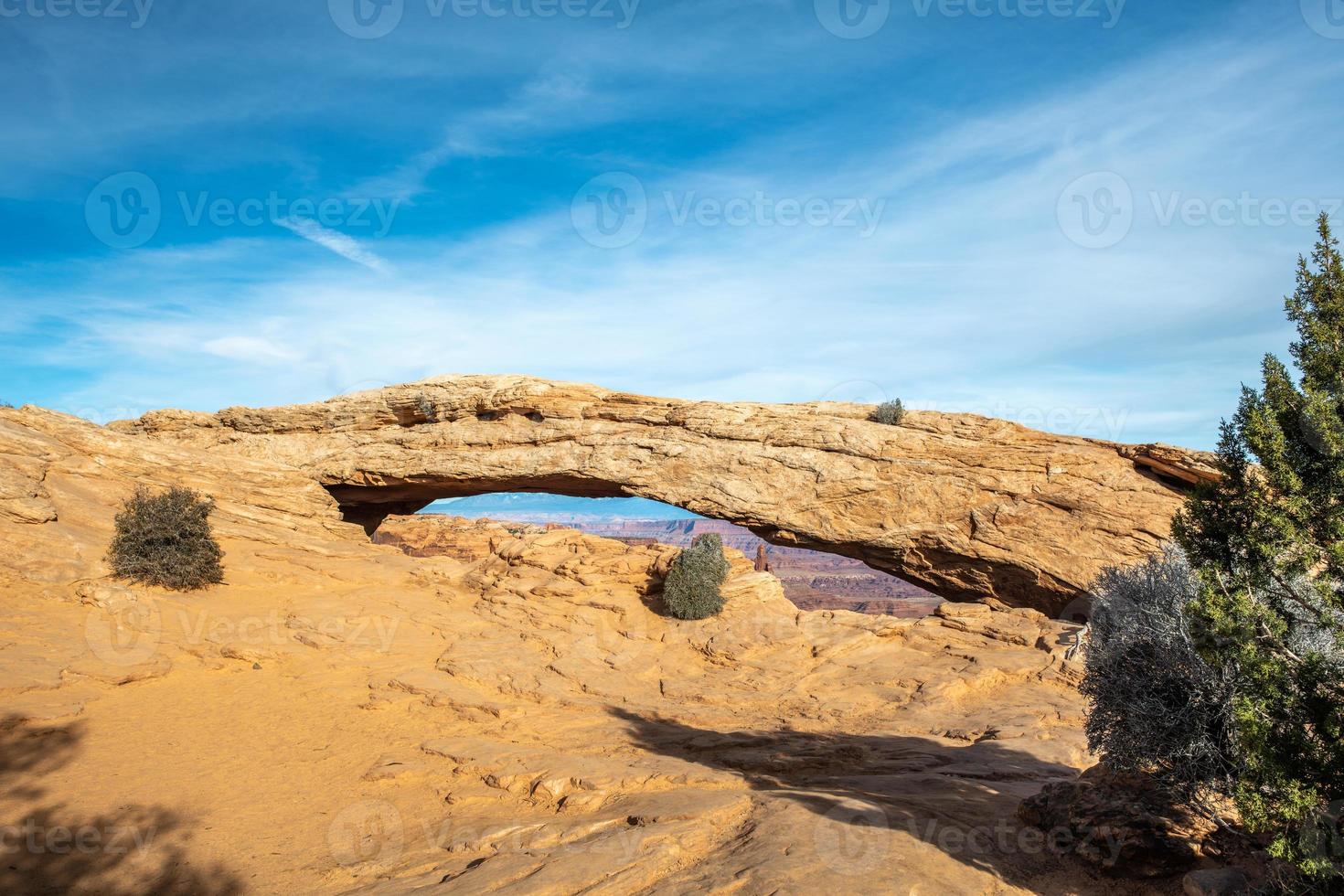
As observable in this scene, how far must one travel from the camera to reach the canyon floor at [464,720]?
725cm

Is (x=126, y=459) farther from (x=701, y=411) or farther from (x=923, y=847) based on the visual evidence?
(x=923, y=847)

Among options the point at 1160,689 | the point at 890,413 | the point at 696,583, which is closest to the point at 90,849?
the point at 1160,689

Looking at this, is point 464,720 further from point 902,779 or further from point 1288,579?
point 1288,579

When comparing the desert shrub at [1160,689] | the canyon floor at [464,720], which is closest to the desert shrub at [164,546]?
the canyon floor at [464,720]

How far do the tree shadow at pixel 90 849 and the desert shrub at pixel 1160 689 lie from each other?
8986 millimetres

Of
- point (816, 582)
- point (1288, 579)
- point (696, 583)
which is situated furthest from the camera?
point (816, 582)

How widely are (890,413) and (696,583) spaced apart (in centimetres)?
807

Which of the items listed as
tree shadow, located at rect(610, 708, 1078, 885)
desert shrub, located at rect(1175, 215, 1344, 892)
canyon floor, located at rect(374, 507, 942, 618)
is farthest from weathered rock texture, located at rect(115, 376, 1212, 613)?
desert shrub, located at rect(1175, 215, 1344, 892)

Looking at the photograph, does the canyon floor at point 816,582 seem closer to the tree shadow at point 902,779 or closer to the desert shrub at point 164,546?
the desert shrub at point 164,546

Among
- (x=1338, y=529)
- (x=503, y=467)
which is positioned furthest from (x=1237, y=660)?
(x=503, y=467)

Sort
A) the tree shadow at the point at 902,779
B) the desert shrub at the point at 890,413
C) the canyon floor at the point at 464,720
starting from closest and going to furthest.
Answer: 1. the canyon floor at the point at 464,720
2. the tree shadow at the point at 902,779
3. the desert shrub at the point at 890,413

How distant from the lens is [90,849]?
739cm

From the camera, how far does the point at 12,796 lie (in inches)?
321

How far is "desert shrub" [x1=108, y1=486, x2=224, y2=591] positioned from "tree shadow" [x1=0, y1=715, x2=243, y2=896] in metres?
5.55
